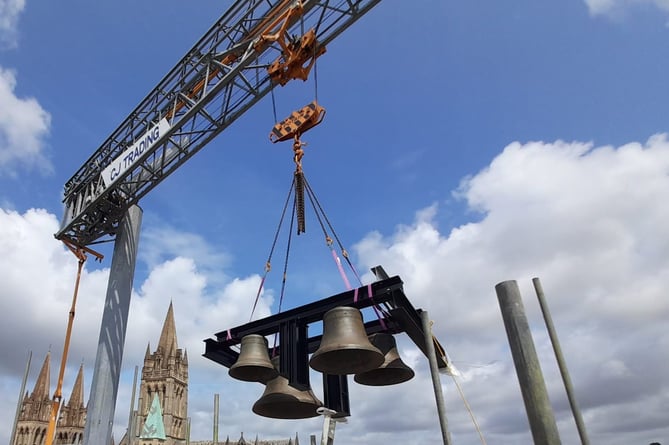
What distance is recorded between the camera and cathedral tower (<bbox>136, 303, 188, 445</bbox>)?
269ft

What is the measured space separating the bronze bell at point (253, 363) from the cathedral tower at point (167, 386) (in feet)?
269

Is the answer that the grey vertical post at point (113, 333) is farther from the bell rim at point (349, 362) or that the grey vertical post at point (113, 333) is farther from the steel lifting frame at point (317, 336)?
the bell rim at point (349, 362)

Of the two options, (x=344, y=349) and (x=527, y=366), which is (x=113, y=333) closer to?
(x=344, y=349)

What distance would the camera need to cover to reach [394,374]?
22.2ft

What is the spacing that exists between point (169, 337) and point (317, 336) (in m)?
91.7

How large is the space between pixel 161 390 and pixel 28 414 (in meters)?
25.7

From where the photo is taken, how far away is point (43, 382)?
301ft

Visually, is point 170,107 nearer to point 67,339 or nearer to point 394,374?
point 67,339

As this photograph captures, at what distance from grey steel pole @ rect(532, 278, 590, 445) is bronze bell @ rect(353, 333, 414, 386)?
4255 mm

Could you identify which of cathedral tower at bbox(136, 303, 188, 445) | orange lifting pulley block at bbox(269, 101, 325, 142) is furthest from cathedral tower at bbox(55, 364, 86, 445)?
orange lifting pulley block at bbox(269, 101, 325, 142)

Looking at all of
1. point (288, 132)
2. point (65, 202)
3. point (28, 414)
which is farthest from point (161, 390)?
point (288, 132)

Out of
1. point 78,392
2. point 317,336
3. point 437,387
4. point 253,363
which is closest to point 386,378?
point 437,387

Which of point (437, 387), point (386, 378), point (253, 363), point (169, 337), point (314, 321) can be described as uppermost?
point (169, 337)

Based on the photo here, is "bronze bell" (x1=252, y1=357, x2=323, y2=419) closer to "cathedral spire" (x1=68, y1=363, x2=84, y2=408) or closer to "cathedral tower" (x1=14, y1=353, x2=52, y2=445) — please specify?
"cathedral tower" (x1=14, y1=353, x2=52, y2=445)
